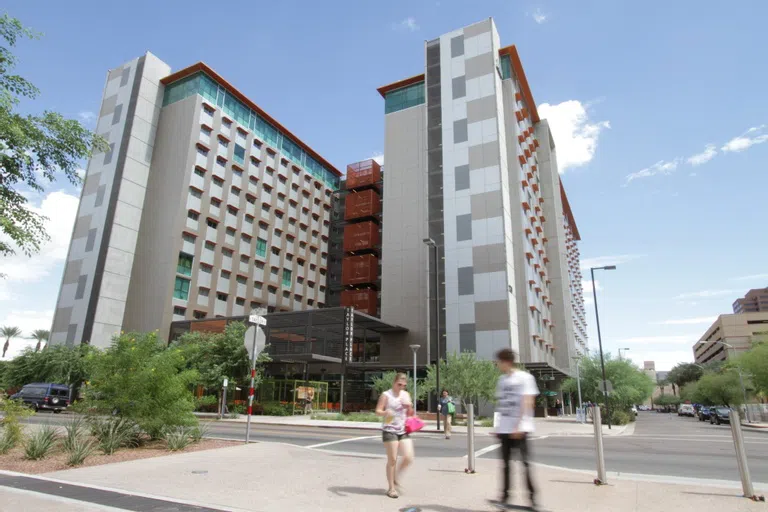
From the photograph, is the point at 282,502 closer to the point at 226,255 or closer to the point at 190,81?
the point at 226,255

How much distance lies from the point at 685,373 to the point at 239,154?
11289 cm

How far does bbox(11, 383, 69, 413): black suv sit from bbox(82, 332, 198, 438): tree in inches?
989

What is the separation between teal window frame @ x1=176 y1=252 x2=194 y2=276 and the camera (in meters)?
50.9

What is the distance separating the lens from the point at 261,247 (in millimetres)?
62062

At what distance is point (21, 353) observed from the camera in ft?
152

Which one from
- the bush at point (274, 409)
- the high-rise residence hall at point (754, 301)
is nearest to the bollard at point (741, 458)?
the bush at point (274, 409)

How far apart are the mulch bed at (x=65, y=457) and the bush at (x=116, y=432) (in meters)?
0.23

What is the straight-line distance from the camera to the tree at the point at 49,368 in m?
42.3

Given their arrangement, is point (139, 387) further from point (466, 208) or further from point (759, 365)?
point (759, 365)

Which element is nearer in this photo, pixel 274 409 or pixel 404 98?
pixel 274 409

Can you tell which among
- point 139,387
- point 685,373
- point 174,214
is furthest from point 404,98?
point 685,373

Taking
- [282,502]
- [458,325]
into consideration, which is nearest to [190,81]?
[458,325]

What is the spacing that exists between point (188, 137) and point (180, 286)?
16954 mm

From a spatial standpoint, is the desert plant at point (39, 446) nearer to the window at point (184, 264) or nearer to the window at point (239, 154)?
→ the window at point (184, 264)
